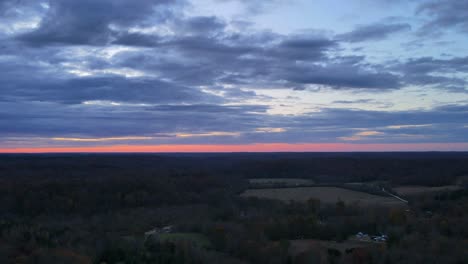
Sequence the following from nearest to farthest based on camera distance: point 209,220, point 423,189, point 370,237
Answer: point 370,237, point 209,220, point 423,189

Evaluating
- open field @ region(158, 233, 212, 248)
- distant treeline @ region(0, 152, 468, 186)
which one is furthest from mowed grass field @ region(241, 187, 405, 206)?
open field @ region(158, 233, 212, 248)

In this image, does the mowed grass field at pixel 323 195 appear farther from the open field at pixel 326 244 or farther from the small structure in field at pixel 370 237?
the open field at pixel 326 244

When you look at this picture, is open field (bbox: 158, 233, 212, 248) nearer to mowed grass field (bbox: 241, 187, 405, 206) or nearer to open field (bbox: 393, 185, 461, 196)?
mowed grass field (bbox: 241, 187, 405, 206)

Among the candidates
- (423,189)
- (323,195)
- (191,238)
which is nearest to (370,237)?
(191,238)

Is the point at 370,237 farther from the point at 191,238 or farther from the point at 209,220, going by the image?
the point at 209,220

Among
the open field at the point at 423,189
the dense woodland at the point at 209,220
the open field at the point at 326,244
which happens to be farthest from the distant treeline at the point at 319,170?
the open field at the point at 326,244

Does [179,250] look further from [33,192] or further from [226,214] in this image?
[33,192]
